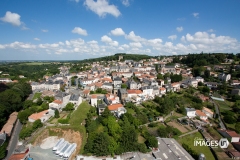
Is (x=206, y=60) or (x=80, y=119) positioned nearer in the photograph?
(x=80, y=119)

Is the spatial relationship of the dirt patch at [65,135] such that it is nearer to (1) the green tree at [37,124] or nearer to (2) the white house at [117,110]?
(1) the green tree at [37,124]

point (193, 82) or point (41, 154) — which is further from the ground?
point (193, 82)

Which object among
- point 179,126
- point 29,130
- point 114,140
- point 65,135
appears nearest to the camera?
point 114,140

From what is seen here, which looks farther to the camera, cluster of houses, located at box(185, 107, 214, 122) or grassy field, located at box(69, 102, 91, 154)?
cluster of houses, located at box(185, 107, 214, 122)

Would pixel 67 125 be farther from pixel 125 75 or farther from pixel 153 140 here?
pixel 125 75

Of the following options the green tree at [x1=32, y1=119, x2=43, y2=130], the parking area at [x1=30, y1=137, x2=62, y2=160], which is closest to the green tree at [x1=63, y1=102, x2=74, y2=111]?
the green tree at [x1=32, y1=119, x2=43, y2=130]

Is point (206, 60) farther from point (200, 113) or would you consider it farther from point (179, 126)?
point (179, 126)

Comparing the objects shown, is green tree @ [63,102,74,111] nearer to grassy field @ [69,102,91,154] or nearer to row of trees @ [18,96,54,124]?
grassy field @ [69,102,91,154]

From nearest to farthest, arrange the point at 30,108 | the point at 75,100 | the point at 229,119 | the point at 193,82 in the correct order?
the point at 229,119, the point at 30,108, the point at 75,100, the point at 193,82

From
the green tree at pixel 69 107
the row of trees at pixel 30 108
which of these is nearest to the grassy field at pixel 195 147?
the green tree at pixel 69 107

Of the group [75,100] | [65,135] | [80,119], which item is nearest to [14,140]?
[65,135]

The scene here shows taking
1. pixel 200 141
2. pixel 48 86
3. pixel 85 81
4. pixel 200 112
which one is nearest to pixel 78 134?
pixel 200 141
